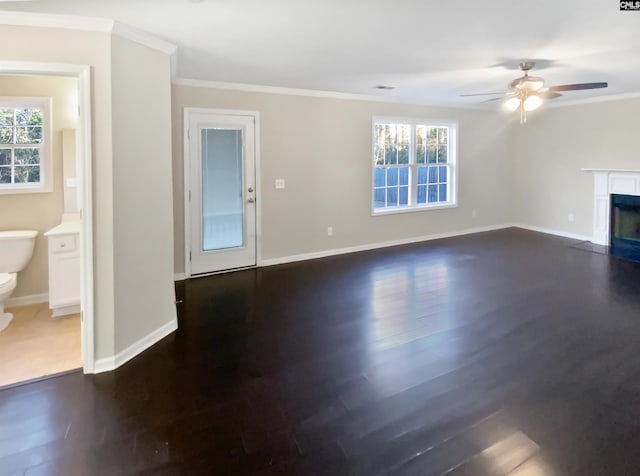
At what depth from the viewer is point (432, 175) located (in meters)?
6.99

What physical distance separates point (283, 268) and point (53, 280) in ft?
8.44

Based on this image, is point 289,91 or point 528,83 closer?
point 528,83

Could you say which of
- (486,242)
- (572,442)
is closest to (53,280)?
(572,442)

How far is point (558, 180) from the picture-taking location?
7066mm

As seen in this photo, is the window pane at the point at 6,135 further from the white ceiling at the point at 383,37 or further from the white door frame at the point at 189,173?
the white ceiling at the point at 383,37

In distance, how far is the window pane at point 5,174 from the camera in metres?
3.88

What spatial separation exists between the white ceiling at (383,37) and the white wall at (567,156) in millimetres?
1553

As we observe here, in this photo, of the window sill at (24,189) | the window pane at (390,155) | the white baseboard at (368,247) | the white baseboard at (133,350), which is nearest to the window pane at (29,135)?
the window sill at (24,189)

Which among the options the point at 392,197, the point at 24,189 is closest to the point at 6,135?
the point at 24,189

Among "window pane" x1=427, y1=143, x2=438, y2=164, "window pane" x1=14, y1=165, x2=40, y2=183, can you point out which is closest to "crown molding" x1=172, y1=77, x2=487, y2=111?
"window pane" x1=427, y1=143, x2=438, y2=164

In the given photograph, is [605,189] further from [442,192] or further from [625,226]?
A: [442,192]

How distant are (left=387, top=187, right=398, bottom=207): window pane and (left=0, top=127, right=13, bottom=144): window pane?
16.4 ft

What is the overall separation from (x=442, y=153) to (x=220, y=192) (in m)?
4.13

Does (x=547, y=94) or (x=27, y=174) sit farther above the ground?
(x=547, y=94)
